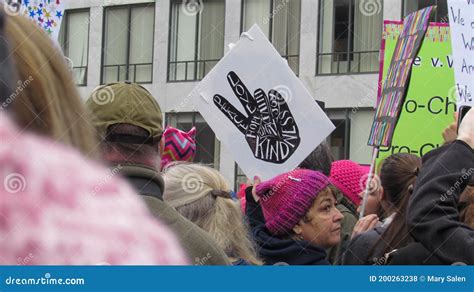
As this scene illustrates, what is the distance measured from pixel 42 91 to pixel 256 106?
4545 mm

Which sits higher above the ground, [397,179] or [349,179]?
[397,179]

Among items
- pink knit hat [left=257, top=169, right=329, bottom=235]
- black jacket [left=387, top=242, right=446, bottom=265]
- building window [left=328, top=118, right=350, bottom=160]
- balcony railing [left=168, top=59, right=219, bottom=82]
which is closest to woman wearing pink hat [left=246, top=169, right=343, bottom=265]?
pink knit hat [left=257, top=169, right=329, bottom=235]

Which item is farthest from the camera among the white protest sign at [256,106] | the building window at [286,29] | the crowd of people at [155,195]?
the building window at [286,29]

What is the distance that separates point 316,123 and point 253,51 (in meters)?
0.67

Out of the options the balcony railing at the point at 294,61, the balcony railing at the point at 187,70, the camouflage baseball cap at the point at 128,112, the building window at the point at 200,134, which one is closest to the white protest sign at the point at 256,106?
the camouflage baseball cap at the point at 128,112

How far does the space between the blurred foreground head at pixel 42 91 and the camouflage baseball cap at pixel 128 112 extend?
1.11 metres

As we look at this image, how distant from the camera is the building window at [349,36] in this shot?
19500 mm

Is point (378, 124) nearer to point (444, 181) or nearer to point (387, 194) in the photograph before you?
point (387, 194)

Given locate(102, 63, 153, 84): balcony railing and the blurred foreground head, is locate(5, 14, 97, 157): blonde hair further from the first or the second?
locate(102, 63, 153, 84): balcony railing

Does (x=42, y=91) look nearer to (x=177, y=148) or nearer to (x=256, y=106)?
(x=177, y=148)

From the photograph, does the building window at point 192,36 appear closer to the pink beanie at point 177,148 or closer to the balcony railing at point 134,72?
the balcony railing at point 134,72

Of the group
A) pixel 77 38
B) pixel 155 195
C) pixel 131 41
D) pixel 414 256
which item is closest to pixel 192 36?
pixel 131 41

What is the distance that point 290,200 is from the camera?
341cm

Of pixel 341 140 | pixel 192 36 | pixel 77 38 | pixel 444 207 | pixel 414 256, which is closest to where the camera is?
pixel 444 207
